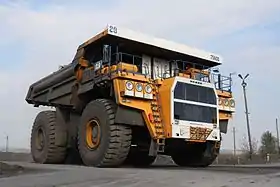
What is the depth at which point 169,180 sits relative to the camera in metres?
10.6

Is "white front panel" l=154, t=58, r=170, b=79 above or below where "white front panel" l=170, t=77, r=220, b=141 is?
above

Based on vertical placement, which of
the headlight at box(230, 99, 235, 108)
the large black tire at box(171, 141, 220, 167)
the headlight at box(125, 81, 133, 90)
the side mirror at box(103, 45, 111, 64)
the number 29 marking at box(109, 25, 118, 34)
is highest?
the number 29 marking at box(109, 25, 118, 34)

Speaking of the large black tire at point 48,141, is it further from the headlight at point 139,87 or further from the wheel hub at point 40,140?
the headlight at point 139,87

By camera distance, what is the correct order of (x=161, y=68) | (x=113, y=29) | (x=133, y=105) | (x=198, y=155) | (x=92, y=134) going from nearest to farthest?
1. (x=133, y=105)
2. (x=113, y=29)
3. (x=92, y=134)
4. (x=161, y=68)
5. (x=198, y=155)

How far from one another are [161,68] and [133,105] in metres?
3.57

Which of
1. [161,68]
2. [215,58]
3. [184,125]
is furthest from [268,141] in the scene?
[184,125]

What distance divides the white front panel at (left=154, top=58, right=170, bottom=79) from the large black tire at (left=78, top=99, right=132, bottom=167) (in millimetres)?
2829

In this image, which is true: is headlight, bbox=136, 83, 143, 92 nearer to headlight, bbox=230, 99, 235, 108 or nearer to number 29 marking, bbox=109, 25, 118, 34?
number 29 marking, bbox=109, 25, 118, 34

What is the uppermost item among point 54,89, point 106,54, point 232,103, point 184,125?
point 106,54

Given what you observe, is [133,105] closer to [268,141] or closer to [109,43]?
[109,43]

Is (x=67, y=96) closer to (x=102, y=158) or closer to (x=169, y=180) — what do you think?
(x=102, y=158)

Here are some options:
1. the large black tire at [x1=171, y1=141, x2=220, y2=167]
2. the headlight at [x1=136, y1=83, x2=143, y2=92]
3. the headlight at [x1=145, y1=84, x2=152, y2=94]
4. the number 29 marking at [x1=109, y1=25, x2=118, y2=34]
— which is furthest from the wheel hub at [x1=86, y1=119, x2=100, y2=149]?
the large black tire at [x1=171, y1=141, x2=220, y2=167]

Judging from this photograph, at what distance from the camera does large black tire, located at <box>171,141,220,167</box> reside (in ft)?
60.0

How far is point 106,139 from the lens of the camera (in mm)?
15758
